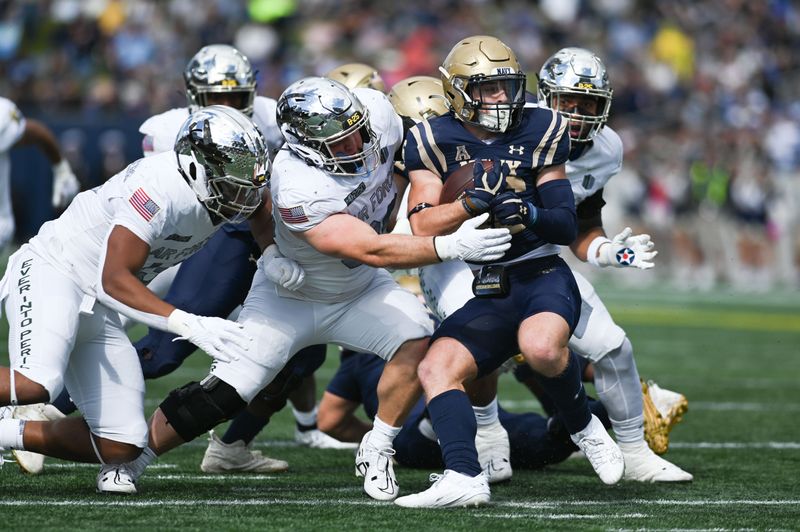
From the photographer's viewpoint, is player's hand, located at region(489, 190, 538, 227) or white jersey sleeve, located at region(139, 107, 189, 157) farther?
white jersey sleeve, located at region(139, 107, 189, 157)

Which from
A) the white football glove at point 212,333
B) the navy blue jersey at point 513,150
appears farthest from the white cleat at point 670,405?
the white football glove at point 212,333

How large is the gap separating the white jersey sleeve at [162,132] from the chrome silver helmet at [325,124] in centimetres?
140

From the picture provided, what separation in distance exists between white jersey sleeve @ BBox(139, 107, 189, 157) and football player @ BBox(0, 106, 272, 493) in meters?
1.12

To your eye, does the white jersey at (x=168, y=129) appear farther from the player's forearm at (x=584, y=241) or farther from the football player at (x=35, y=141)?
the player's forearm at (x=584, y=241)

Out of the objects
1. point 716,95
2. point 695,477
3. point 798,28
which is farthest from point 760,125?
point 695,477

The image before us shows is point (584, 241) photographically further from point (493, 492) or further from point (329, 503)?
point (329, 503)

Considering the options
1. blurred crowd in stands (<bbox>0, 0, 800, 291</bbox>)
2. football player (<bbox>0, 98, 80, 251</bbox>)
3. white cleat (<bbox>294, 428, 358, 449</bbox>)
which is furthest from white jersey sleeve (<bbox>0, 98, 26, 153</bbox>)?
blurred crowd in stands (<bbox>0, 0, 800, 291</bbox>)

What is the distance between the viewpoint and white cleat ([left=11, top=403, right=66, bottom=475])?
201 inches

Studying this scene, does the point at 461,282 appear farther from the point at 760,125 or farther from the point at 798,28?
the point at 798,28

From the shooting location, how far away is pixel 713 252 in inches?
727

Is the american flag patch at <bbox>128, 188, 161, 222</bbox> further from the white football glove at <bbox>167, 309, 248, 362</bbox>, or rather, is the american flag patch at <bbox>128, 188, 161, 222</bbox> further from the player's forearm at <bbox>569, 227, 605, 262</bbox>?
the player's forearm at <bbox>569, 227, 605, 262</bbox>

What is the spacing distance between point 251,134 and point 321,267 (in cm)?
59

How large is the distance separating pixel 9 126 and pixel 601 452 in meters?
4.33

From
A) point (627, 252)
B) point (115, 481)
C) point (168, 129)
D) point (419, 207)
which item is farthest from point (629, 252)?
point (168, 129)
